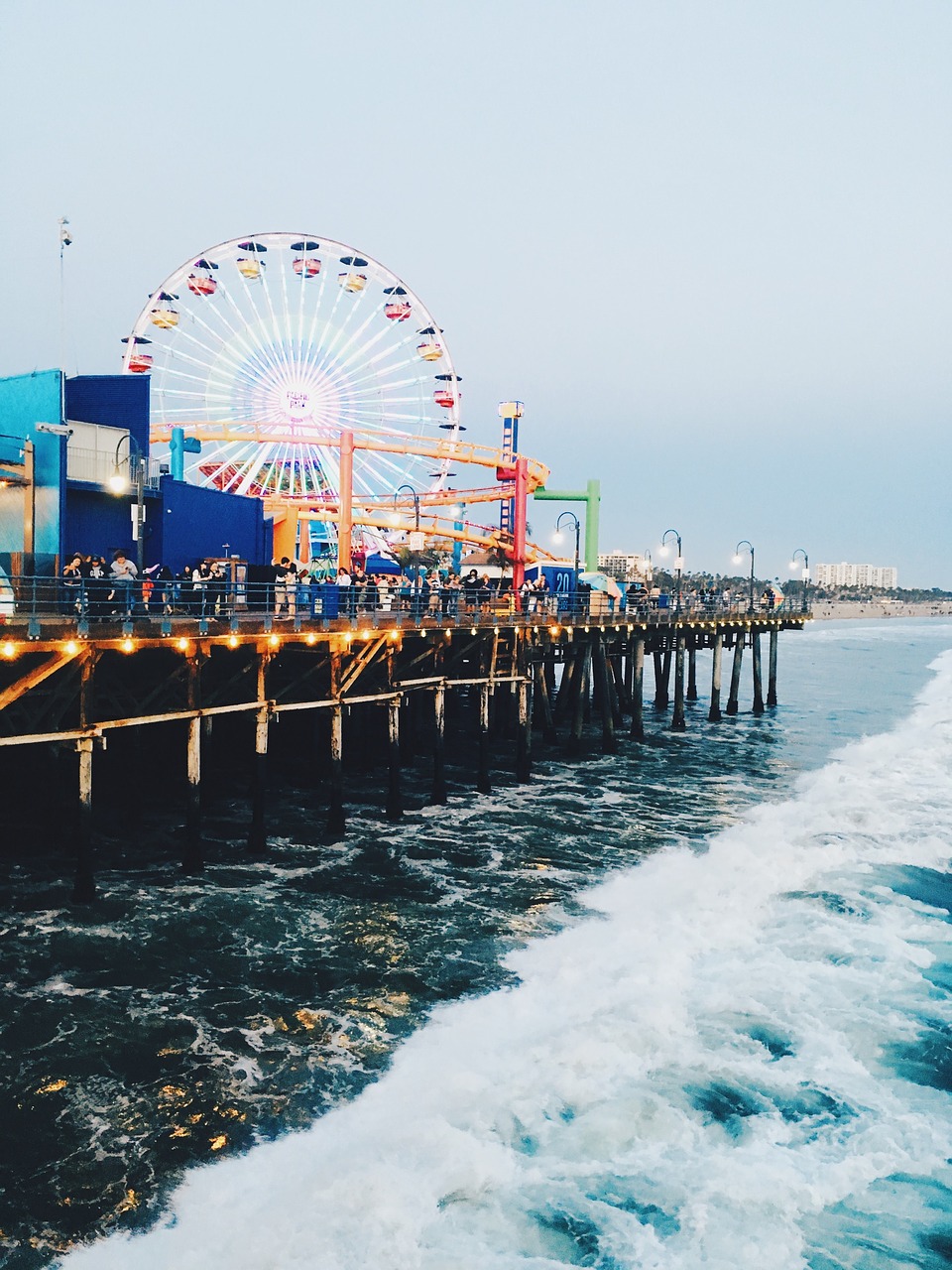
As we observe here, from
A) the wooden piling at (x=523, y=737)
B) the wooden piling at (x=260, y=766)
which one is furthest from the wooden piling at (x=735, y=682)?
the wooden piling at (x=260, y=766)

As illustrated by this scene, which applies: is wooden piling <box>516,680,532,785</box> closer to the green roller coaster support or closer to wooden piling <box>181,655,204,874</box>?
wooden piling <box>181,655,204,874</box>

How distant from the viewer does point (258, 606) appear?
65.4 ft

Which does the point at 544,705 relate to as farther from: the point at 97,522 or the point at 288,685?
the point at 97,522

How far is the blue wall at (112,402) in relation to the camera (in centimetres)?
2592

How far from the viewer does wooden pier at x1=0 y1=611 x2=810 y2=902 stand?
16.6m

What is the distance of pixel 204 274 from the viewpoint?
43.2 m

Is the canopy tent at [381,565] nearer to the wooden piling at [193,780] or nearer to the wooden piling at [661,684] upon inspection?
the wooden piling at [661,684]

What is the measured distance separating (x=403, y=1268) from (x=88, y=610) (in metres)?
12.9

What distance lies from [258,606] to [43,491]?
733 cm

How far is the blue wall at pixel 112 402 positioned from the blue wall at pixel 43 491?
252 cm

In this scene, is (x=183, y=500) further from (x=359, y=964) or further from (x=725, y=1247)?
(x=725, y=1247)

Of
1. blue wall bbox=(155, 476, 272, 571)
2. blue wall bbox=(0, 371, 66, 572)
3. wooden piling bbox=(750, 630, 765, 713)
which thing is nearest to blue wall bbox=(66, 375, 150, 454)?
blue wall bbox=(155, 476, 272, 571)


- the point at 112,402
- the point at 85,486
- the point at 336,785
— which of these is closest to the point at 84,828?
the point at 336,785

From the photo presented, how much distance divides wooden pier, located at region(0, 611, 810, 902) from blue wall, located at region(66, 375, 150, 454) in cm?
781
